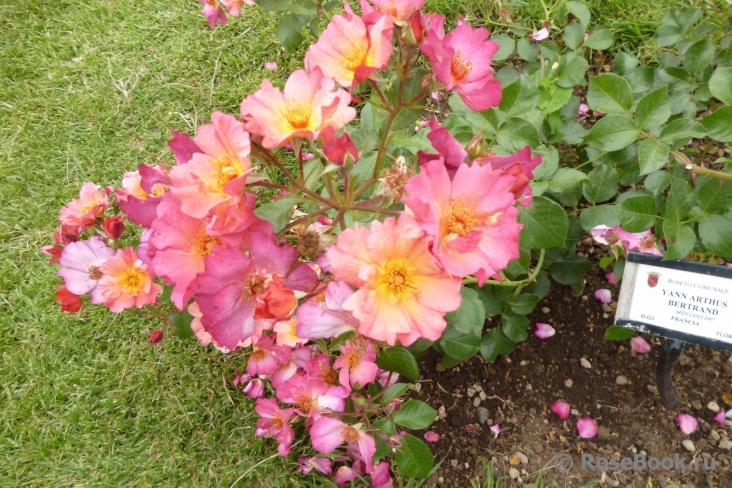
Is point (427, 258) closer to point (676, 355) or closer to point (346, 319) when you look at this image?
point (346, 319)

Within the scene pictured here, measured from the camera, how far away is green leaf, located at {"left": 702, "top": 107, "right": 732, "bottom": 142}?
3.70ft

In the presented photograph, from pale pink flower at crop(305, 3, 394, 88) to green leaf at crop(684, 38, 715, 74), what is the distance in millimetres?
1067

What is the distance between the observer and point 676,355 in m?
1.35

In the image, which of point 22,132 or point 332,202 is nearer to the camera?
point 332,202

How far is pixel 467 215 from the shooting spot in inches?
30.6

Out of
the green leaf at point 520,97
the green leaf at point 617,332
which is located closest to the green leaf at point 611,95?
the green leaf at point 520,97

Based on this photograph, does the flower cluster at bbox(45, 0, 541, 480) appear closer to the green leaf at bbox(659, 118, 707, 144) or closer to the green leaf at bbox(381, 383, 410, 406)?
the green leaf at bbox(381, 383, 410, 406)

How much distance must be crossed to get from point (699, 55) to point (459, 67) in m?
0.98

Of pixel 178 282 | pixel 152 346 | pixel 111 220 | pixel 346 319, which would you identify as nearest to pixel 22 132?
pixel 152 346

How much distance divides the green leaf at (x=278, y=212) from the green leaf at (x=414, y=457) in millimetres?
578

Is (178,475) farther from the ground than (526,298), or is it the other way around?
(526,298)

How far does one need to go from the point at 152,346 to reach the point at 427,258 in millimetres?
1431

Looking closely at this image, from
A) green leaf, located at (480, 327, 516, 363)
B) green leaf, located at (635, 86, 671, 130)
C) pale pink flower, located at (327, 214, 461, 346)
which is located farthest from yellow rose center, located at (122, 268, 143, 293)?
green leaf, located at (635, 86, 671, 130)

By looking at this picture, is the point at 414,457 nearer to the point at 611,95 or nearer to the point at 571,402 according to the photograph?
the point at 571,402
